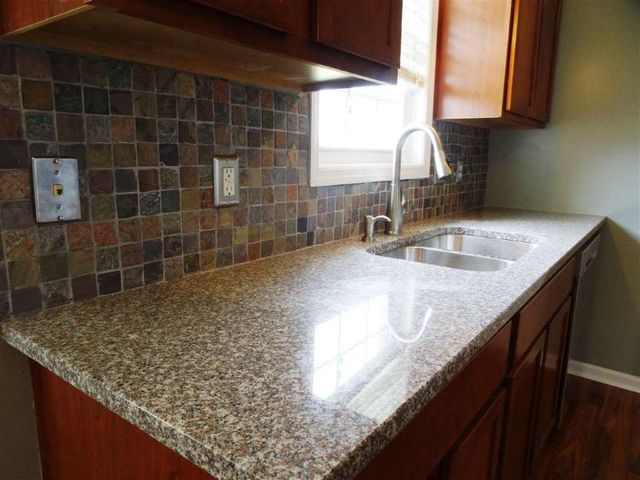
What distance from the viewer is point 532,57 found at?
81.0 inches

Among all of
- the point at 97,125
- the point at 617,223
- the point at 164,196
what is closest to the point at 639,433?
the point at 617,223

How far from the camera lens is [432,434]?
0.68 m

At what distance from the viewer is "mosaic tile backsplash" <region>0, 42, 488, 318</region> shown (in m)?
0.73

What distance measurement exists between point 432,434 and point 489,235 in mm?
1281

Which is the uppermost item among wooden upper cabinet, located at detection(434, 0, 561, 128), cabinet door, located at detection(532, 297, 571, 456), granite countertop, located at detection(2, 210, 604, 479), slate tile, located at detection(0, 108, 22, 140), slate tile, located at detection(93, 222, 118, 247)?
wooden upper cabinet, located at detection(434, 0, 561, 128)

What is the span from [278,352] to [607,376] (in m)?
2.45

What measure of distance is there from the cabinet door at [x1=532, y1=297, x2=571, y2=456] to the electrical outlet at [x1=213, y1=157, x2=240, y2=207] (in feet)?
3.51

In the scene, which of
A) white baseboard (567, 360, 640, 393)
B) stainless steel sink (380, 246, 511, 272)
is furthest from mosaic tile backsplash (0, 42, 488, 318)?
white baseboard (567, 360, 640, 393)

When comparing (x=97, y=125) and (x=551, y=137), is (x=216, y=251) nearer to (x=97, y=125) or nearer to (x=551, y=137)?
(x=97, y=125)

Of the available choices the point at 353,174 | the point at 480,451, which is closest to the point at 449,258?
the point at 353,174

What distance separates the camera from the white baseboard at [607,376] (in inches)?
92.6

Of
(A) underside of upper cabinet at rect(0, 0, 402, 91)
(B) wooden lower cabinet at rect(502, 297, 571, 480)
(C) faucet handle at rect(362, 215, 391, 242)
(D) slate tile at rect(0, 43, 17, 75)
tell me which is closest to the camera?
(A) underside of upper cabinet at rect(0, 0, 402, 91)

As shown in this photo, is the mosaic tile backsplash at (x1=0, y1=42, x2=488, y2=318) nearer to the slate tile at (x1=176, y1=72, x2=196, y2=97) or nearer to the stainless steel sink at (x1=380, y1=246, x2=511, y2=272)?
the slate tile at (x1=176, y1=72, x2=196, y2=97)

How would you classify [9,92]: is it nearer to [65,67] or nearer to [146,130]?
[65,67]
